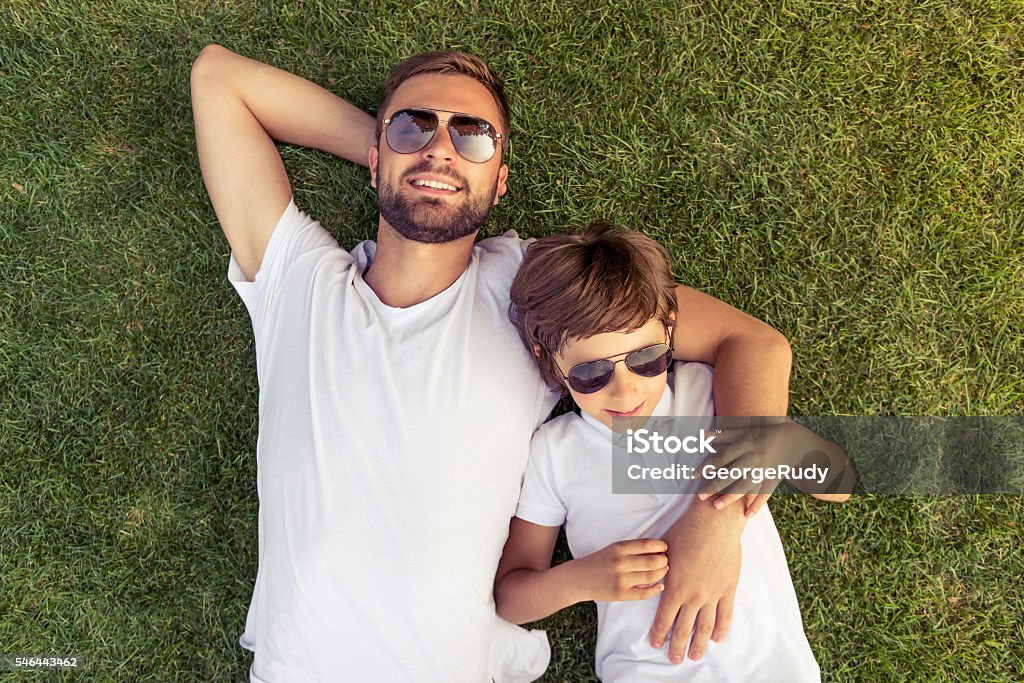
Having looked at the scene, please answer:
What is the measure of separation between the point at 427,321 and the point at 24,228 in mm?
2467

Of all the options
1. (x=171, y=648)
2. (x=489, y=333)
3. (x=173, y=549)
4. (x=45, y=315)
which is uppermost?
(x=45, y=315)

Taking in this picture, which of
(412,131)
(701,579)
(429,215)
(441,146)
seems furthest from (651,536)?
(412,131)

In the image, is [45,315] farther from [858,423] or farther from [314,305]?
[858,423]

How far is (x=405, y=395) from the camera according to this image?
2754mm

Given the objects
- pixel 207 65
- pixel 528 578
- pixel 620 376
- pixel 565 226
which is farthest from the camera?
pixel 565 226

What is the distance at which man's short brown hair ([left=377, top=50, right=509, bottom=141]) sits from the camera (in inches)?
118

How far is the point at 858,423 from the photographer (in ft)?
11.2

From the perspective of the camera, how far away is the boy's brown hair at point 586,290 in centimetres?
253

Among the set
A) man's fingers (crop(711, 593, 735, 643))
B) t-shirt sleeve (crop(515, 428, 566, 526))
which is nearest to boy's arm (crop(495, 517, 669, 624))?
t-shirt sleeve (crop(515, 428, 566, 526))

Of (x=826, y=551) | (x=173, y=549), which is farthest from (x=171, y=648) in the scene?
(x=826, y=551)

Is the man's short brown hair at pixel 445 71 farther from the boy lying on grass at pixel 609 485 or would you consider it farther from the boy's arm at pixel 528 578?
the boy's arm at pixel 528 578

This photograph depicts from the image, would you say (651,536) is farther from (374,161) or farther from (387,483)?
(374,161)

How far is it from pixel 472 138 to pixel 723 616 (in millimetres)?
2246

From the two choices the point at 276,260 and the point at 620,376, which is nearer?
the point at 620,376
